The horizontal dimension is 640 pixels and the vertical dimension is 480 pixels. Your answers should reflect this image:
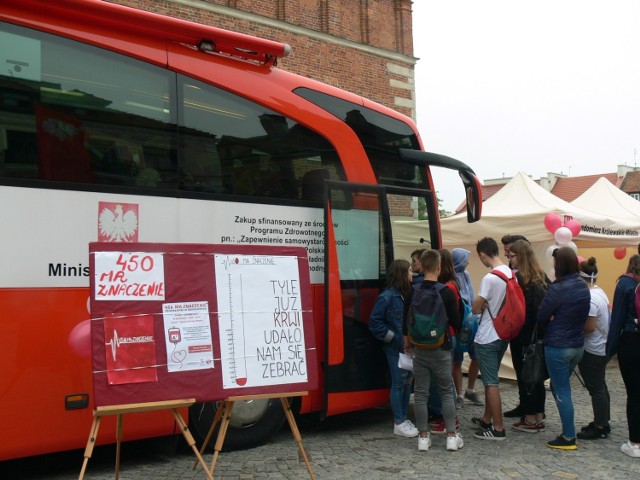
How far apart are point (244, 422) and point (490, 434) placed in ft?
7.67

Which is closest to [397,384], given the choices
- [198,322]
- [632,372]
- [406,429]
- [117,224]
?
[406,429]

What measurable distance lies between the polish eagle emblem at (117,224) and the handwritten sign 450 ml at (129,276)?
0.75 meters

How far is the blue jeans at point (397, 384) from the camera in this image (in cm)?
655

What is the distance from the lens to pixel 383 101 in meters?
19.8

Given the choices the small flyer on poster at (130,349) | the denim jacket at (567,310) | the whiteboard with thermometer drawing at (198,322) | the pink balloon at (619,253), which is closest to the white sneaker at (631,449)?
the denim jacket at (567,310)

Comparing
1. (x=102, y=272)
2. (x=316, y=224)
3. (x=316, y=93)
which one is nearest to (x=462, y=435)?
(x=316, y=224)

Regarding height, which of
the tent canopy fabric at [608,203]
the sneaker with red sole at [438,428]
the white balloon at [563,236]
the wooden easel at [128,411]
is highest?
the tent canopy fabric at [608,203]

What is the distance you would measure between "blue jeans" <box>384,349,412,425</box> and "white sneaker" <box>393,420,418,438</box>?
0.15 ft

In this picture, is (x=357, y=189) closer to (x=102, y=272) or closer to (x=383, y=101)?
(x=102, y=272)

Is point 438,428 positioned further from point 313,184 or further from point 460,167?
point 460,167

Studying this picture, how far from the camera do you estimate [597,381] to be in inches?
250

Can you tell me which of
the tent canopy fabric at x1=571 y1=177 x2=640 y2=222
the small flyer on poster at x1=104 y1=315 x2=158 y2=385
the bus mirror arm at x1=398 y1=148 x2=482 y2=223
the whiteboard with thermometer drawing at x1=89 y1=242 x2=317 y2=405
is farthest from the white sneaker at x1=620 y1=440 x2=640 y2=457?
the tent canopy fabric at x1=571 y1=177 x2=640 y2=222

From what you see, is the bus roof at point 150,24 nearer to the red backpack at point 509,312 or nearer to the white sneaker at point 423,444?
the red backpack at point 509,312

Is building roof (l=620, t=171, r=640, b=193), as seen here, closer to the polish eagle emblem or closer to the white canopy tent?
the white canopy tent
